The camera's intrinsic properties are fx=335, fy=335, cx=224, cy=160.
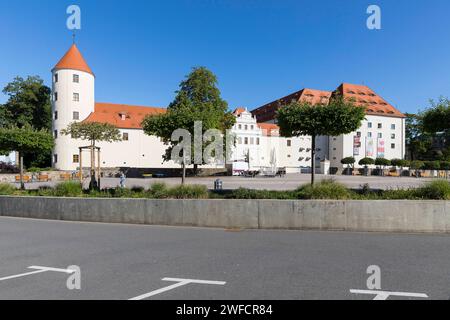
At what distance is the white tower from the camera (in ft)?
193

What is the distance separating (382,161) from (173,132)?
51857 millimetres

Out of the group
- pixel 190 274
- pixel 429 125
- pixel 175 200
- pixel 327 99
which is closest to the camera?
pixel 190 274

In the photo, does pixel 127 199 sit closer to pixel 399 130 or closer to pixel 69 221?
pixel 69 221

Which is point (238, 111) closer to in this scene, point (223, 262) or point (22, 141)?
point (22, 141)

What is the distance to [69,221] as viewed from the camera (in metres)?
12.6

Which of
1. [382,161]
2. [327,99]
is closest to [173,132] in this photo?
[327,99]

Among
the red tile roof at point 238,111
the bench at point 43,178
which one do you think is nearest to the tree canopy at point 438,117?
the bench at point 43,178

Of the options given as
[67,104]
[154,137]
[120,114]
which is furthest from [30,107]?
[154,137]

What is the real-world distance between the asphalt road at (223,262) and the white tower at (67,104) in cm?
5304

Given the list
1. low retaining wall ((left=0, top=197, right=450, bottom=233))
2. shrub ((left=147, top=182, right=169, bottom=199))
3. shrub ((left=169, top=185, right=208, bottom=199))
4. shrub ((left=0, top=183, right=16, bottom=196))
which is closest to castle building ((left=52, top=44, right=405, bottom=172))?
shrub ((left=0, top=183, right=16, bottom=196))

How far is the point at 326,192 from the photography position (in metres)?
10.8

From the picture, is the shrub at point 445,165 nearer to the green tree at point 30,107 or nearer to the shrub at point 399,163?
the shrub at point 399,163

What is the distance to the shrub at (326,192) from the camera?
1069 centimetres
